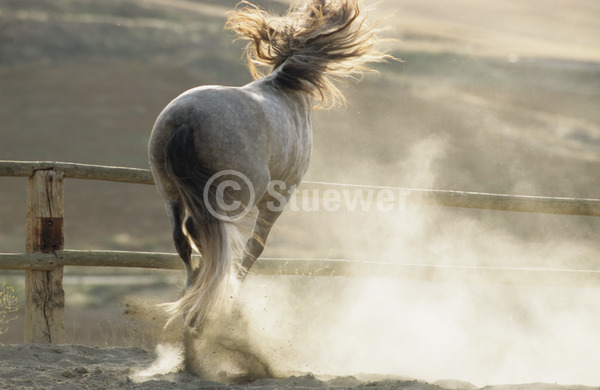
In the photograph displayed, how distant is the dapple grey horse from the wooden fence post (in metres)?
1.23

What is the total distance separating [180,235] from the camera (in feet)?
9.36

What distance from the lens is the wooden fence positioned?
3680mm

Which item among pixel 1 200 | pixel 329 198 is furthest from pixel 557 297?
pixel 1 200

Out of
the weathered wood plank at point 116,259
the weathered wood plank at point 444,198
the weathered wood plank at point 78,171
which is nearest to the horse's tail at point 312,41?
the weathered wood plank at point 444,198

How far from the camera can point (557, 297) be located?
4.34 metres

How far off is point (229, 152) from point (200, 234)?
1.34ft

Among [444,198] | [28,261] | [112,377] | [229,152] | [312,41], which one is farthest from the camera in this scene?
[444,198]

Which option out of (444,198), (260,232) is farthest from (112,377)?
(444,198)

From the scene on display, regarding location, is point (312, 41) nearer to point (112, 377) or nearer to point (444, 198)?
point (444, 198)

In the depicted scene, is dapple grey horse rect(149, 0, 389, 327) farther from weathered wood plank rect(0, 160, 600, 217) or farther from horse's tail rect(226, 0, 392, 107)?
weathered wood plank rect(0, 160, 600, 217)

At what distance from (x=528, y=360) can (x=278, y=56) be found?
92.6 inches

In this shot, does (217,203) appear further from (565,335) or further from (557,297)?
(557,297)

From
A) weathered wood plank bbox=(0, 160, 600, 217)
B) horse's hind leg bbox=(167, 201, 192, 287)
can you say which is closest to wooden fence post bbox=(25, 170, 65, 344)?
weathered wood plank bbox=(0, 160, 600, 217)

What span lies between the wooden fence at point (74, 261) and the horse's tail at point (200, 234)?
3.93 ft
